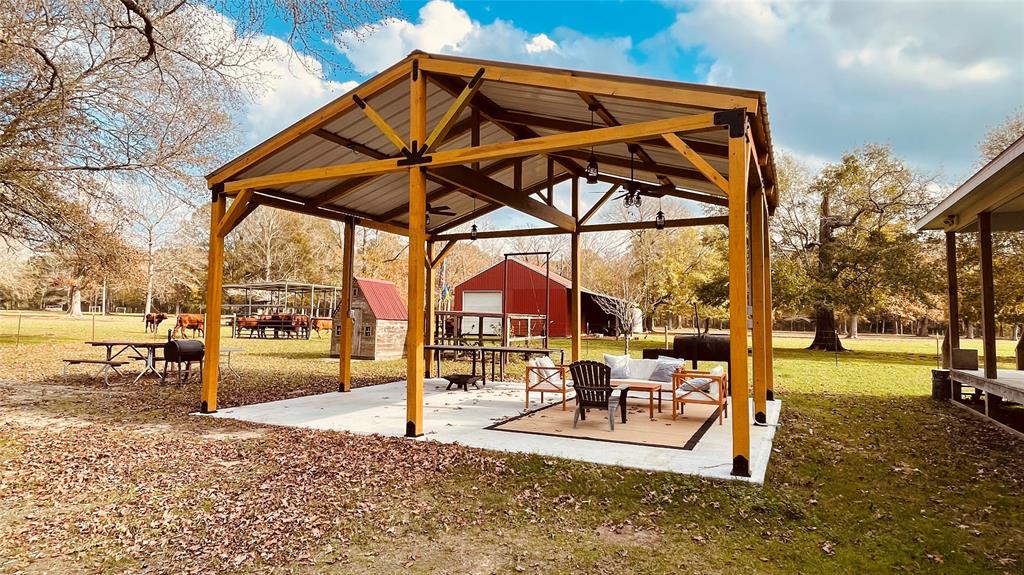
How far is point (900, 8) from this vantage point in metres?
15.5

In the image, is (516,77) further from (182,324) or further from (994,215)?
(182,324)

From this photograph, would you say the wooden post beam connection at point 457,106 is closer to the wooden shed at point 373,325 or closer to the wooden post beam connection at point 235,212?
the wooden post beam connection at point 235,212

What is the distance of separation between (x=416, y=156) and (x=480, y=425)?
125 inches

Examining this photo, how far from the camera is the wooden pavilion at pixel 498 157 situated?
492 centimetres

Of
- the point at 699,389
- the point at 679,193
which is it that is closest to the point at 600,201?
the point at 679,193

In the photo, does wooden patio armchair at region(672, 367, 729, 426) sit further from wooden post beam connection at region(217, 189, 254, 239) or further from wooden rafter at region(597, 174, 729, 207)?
wooden post beam connection at region(217, 189, 254, 239)

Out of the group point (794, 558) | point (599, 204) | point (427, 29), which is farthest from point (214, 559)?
point (599, 204)

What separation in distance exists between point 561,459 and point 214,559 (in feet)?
9.24

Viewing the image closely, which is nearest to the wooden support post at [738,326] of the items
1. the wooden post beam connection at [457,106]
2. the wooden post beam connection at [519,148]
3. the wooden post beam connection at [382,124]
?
the wooden post beam connection at [519,148]

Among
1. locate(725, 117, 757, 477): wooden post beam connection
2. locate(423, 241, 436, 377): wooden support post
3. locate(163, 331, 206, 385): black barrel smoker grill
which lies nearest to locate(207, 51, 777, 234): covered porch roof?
locate(725, 117, 757, 477): wooden post beam connection

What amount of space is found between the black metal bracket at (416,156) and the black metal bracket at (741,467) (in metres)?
4.14

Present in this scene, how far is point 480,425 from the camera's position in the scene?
22.3 ft

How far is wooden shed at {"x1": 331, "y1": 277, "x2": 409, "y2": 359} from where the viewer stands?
16.6 meters

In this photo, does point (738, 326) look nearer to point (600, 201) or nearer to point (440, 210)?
point (600, 201)
